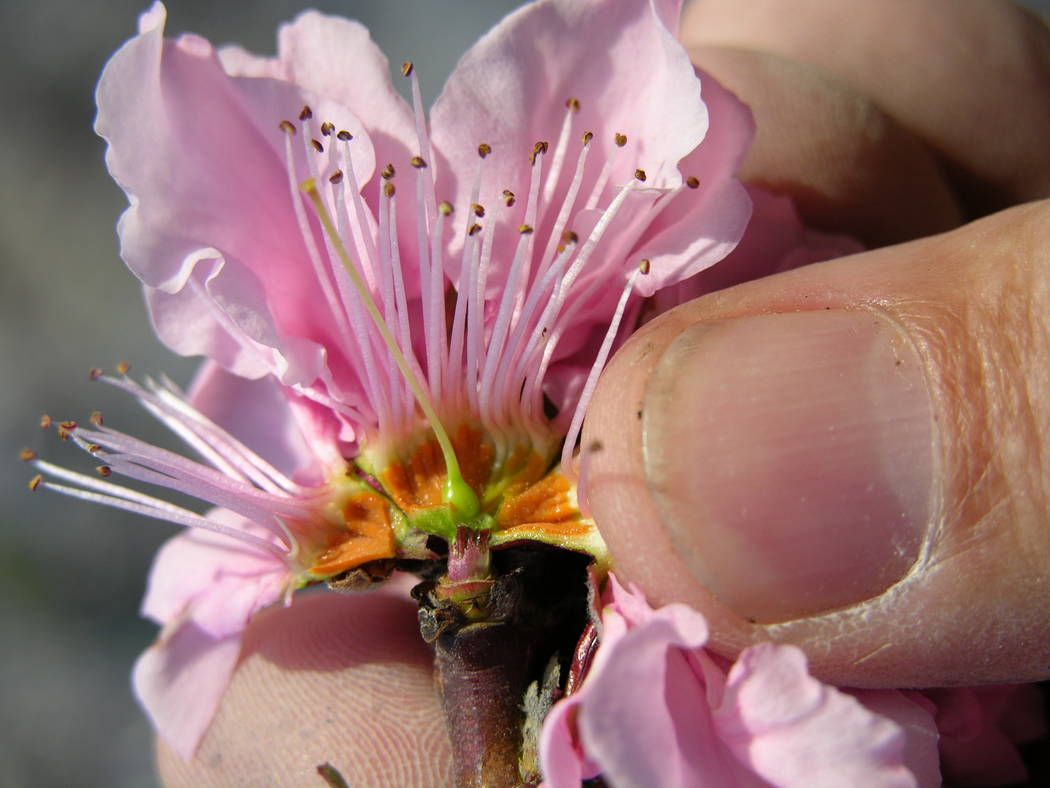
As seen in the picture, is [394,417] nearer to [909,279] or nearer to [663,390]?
[663,390]

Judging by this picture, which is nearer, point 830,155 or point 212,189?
point 212,189

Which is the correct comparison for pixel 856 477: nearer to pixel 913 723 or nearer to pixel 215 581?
pixel 913 723

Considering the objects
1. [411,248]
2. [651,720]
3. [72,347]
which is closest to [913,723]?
[651,720]

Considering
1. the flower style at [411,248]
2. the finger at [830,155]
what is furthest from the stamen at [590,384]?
the finger at [830,155]

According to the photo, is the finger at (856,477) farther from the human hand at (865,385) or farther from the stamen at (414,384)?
the stamen at (414,384)

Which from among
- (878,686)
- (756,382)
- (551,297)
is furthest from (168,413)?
(878,686)

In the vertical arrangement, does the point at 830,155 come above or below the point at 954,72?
below
